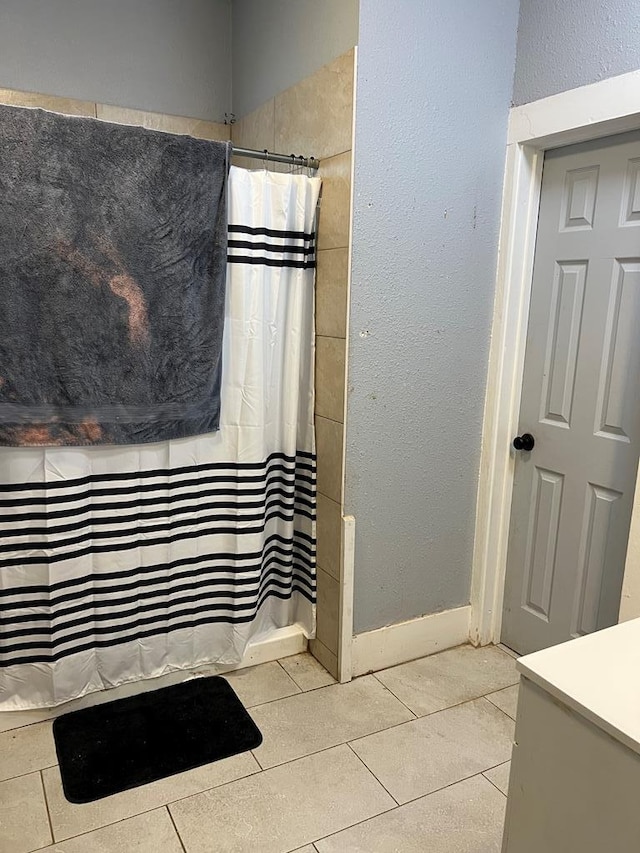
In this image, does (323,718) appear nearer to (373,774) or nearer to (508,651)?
(373,774)

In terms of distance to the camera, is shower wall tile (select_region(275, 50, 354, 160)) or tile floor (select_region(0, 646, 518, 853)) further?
shower wall tile (select_region(275, 50, 354, 160))

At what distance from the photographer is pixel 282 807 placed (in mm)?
1620

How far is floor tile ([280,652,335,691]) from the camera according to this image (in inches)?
84.0

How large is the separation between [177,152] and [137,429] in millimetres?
791

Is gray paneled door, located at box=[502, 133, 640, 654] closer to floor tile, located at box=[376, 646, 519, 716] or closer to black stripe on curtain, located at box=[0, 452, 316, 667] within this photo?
floor tile, located at box=[376, 646, 519, 716]

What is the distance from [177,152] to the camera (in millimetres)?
1714

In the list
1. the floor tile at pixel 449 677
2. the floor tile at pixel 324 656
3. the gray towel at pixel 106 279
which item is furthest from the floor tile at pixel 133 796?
the gray towel at pixel 106 279

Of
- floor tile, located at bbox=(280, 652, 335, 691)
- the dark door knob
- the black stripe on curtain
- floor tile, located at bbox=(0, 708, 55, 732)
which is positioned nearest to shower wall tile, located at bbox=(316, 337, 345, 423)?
the black stripe on curtain

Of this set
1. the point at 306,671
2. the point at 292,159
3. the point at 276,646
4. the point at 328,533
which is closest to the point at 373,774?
the point at 306,671

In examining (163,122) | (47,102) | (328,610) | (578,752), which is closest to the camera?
(578,752)

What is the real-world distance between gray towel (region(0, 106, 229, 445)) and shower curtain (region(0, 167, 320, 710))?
0.09 metres

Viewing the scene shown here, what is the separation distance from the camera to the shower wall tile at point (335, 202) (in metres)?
1.86

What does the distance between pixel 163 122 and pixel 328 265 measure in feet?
3.66

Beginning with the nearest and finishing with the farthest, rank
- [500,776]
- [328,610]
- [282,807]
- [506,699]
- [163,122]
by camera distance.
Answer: [282,807], [500,776], [506,699], [328,610], [163,122]
